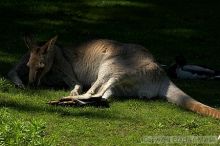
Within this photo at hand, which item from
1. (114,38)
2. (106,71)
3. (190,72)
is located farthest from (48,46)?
(114,38)

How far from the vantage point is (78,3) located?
17641 millimetres

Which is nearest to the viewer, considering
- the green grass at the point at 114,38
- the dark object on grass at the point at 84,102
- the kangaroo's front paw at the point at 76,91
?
the green grass at the point at 114,38

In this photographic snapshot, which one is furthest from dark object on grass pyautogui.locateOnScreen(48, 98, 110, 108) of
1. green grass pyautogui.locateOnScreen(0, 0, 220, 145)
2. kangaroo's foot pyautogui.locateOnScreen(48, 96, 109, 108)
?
green grass pyautogui.locateOnScreen(0, 0, 220, 145)

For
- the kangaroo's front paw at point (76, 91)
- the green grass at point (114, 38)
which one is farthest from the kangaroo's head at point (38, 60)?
the kangaroo's front paw at point (76, 91)

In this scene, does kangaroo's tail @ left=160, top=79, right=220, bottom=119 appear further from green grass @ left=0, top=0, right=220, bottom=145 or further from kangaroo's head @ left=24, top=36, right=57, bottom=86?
kangaroo's head @ left=24, top=36, right=57, bottom=86

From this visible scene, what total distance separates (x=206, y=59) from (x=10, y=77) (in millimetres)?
4480

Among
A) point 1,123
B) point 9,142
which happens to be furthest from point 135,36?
point 9,142

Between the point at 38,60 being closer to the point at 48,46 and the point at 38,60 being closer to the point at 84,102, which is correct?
the point at 48,46

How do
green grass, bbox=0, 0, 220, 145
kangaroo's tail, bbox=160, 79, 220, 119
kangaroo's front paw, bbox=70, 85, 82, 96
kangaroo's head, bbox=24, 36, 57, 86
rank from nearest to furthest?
green grass, bbox=0, 0, 220, 145 → kangaroo's tail, bbox=160, 79, 220, 119 → kangaroo's front paw, bbox=70, 85, 82, 96 → kangaroo's head, bbox=24, 36, 57, 86

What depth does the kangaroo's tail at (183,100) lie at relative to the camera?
28.8 feet

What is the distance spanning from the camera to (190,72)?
1138 cm

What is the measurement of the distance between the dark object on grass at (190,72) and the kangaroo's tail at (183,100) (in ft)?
5.12

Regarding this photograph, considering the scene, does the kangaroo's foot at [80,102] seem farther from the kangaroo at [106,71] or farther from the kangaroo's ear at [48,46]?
the kangaroo's ear at [48,46]

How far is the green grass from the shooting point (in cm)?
780
